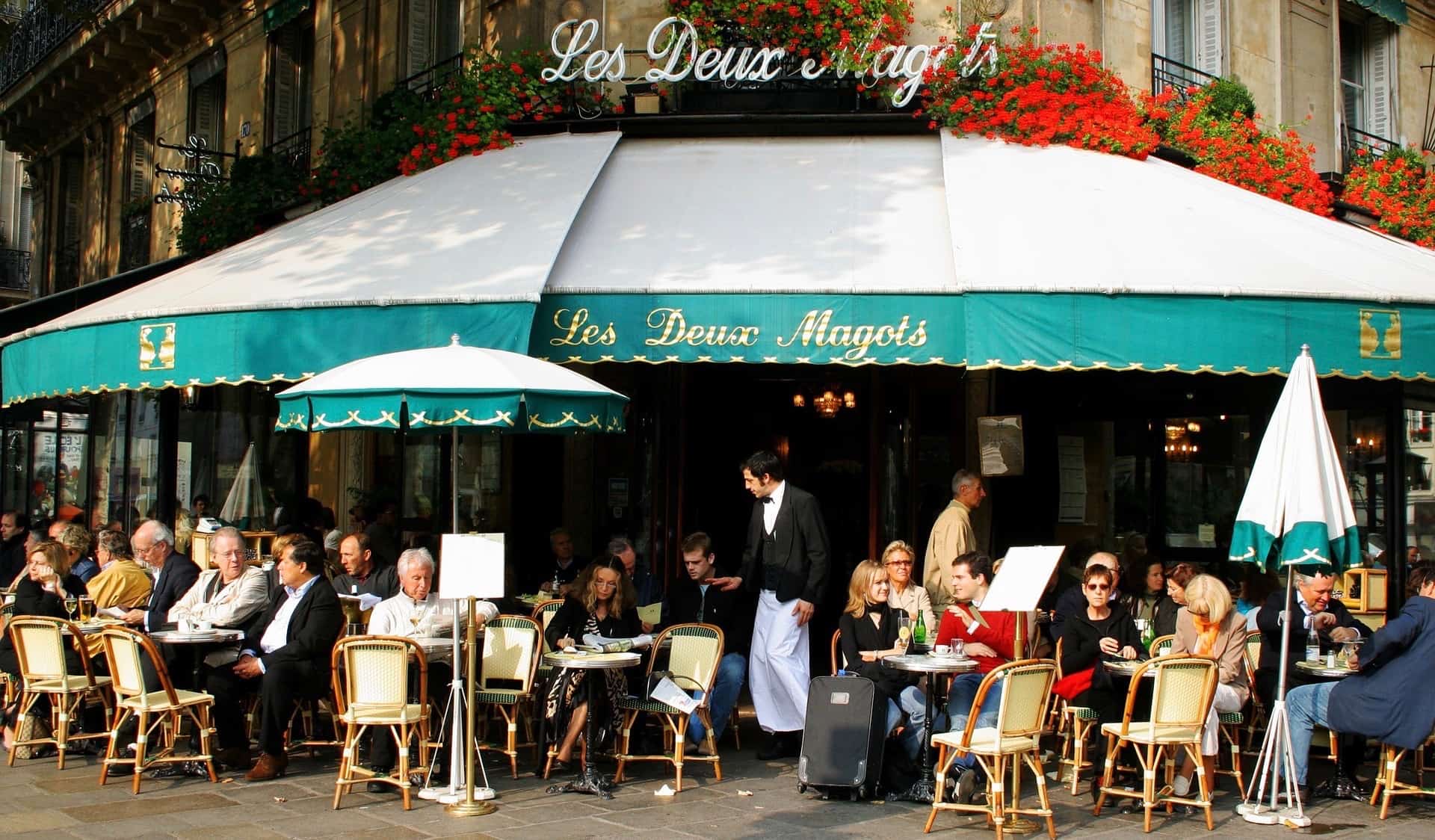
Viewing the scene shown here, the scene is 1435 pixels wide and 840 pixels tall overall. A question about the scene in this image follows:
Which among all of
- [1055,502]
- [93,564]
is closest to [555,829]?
[93,564]

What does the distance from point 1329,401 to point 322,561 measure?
8.01 m

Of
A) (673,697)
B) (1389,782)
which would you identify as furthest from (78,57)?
(1389,782)

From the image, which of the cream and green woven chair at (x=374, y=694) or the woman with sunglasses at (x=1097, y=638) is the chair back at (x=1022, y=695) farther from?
the cream and green woven chair at (x=374, y=694)

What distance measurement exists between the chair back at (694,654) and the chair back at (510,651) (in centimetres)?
74

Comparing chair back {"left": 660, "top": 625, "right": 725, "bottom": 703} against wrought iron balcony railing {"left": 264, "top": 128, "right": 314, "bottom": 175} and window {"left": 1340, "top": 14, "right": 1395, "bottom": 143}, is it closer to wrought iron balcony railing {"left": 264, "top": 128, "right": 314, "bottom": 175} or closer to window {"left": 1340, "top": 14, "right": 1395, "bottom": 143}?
wrought iron balcony railing {"left": 264, "top": 128, "right": 314, "bottom": 175}

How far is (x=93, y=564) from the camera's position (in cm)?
1075

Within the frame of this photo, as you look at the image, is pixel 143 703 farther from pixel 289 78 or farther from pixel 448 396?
pixel 289 78

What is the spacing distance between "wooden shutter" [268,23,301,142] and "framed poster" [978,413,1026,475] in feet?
29.2

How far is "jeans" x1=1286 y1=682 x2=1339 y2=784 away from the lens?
7.40 metres

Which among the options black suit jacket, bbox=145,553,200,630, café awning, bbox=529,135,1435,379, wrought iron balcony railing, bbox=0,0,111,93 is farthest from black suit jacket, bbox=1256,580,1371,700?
wrought iron balcony railing, bbox=0,0,111,93

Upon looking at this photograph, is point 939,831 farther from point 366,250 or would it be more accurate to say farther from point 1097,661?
point 366,250

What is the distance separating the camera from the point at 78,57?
762 inches

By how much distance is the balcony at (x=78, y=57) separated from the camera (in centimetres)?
1709

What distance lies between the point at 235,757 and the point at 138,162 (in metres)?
13.8
